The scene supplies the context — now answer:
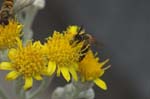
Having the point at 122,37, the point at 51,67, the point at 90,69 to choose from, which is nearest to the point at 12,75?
the point at 51,67

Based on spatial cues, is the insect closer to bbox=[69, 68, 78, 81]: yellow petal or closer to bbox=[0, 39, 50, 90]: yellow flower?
bbox=[0, 39, 50, 90]: yellow flower

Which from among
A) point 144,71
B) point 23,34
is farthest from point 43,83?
point 144,71

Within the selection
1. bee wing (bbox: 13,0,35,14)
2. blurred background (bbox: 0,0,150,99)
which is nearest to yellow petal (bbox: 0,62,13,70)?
bee wing (bbox: 13,0,35,14)

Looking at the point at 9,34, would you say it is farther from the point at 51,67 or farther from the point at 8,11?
the point at 51,67

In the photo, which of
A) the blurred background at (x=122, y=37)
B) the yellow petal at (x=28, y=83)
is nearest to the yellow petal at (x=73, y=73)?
the yellow petal at (x=28, y=83)

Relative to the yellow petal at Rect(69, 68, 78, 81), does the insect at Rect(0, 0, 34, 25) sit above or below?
above

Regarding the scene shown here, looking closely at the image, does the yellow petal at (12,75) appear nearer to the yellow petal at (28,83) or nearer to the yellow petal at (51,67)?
the yellow petal at (28,83)
